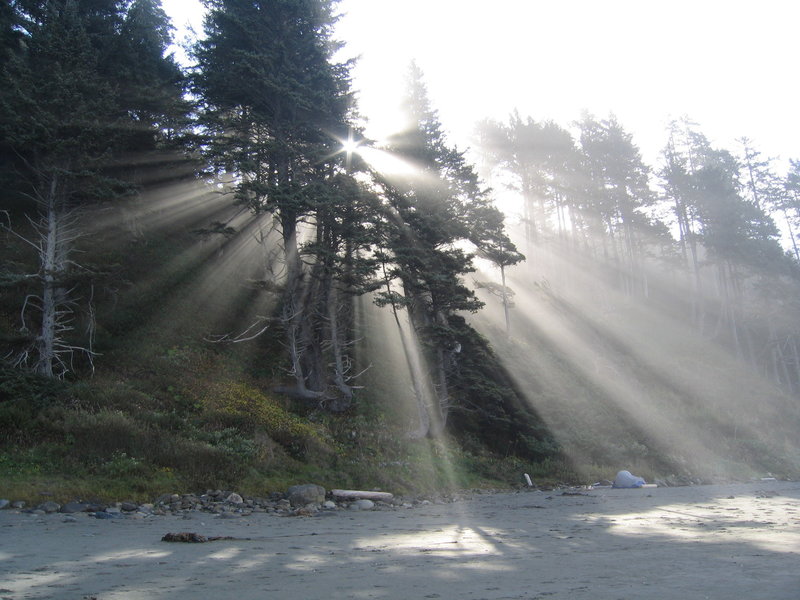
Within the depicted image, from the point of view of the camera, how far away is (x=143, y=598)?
436cm

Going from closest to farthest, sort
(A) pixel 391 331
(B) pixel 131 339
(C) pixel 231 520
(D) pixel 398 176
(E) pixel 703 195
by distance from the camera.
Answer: (C) pixel 231 520 → (B) pixel 131 339 → (D) pixel 398 176 → (A) pixel 391 331 → (E) pixel 703 195

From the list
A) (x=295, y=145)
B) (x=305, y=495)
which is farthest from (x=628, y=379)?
(x=305, y=495)

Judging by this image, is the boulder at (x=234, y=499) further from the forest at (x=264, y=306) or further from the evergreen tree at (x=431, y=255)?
the evergreen tree at (x=431, y=255)

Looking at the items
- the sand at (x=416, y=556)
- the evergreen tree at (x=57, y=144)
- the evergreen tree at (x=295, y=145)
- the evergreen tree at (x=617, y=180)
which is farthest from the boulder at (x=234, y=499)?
the evergreen tree at (x=617, y=180)

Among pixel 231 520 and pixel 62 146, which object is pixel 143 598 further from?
pixel 62 146

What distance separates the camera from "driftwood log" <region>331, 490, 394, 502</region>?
1355 cm

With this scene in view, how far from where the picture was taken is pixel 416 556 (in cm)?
652

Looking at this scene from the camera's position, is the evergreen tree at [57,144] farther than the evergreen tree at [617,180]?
No

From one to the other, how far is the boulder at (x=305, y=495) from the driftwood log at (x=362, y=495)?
0.63 meters

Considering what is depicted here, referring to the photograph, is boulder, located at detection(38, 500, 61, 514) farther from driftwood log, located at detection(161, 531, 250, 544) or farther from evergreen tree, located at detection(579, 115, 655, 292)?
evergreen tree, located at detection(579, 115, 655, 292)

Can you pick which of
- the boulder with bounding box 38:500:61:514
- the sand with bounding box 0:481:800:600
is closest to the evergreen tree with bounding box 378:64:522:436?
the sand with bounding box 0:481:800:600

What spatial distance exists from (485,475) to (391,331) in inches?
377

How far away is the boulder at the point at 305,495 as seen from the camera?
40.8 ft

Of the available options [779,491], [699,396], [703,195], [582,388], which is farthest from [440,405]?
[703,195]
